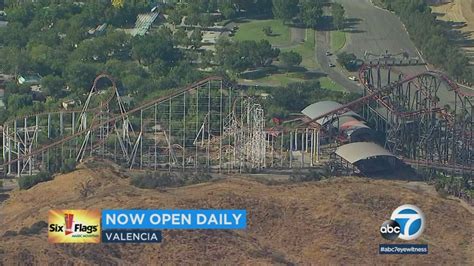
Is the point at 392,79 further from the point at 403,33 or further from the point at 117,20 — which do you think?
the point at 117,20

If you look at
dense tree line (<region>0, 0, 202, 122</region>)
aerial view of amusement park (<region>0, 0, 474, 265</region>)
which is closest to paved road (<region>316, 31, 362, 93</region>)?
aerial view of amusement park (<region>0, 0, 474, 265</region>)

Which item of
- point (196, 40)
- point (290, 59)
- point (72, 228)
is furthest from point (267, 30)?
point (72, 228)

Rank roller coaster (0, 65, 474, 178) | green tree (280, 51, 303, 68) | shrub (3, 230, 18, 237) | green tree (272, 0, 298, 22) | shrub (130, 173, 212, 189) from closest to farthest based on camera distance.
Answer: shrub (3, 230, 18, 237), shrub (130, 173, 212, 189), roller coaster (0, 65, 474, 178), green tree (280, 51, 303, 68), green tree (272, 0, 298, 22)

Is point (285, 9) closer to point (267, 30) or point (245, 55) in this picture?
point (267, 30)

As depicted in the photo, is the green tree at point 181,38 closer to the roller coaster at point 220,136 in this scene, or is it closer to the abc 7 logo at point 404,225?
the roller coaster at point 220,136

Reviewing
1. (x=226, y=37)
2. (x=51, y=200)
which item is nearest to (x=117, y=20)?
(x=226, y=37)

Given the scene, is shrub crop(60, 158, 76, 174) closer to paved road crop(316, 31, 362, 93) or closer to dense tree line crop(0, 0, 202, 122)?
dense tree line crop(0, 0, 202, 122)

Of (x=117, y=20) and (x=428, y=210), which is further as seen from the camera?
(x=117, y=20)
